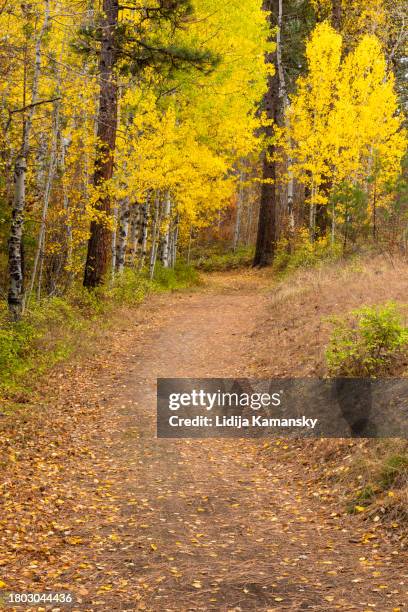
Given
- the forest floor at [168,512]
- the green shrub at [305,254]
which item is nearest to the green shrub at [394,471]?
the forest floor at [168,512]

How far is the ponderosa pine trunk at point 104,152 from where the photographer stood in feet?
46.0

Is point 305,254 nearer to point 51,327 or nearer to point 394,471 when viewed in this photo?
point 51,327

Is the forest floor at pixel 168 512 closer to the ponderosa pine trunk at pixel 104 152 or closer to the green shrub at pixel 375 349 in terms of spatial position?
the green shrub at pixel 375 349

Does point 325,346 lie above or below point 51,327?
above

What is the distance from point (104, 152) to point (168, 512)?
10.6 m

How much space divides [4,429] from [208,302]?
11.3 meters

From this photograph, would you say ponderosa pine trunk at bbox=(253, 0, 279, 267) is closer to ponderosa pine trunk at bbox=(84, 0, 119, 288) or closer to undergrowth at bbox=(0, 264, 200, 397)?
undergrowth at bbox=(0, 264, 200, 397)

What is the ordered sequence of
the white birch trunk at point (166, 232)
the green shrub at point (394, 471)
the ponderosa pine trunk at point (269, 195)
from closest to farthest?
the green shrub at point (394, 471), the white birch trunk at point (166, 232), the ponderosa pine trunk at point (269, 195)

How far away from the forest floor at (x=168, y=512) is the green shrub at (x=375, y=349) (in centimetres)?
93

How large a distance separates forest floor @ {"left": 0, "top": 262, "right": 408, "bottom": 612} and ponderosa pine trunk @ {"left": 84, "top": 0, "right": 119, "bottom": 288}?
13.1 feet

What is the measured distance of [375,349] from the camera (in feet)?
25.0

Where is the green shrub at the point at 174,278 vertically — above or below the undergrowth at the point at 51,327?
above

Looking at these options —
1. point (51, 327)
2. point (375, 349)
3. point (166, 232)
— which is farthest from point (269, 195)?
point (375, 349)

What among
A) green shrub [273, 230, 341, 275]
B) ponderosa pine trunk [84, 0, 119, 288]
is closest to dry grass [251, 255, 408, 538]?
green shrub [273, 230, 341, 275]
